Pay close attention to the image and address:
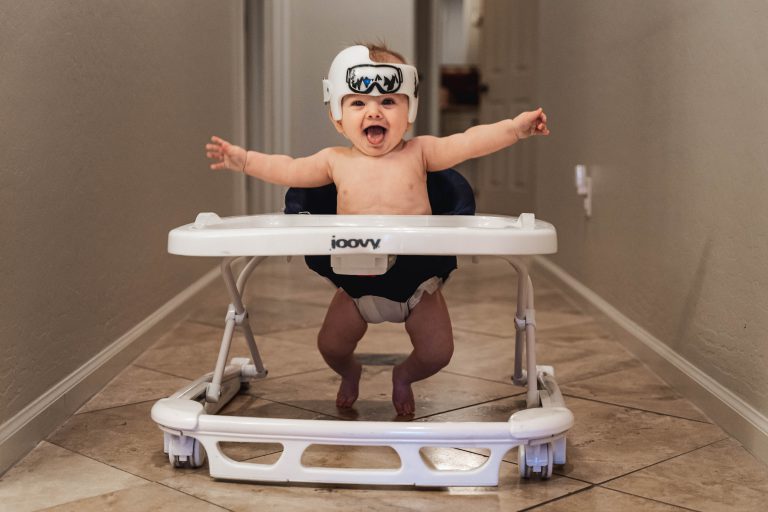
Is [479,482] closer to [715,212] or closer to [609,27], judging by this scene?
[715,212]

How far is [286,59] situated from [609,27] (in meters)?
1.74

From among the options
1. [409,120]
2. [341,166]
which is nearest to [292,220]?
[341,166]

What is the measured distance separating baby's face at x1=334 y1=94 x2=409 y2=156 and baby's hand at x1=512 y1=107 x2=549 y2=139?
17 centimetres

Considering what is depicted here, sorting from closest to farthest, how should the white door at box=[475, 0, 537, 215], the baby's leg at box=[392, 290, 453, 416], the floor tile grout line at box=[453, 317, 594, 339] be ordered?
the baby's leg at box=[392, 290, 453, 416], the floor tile grout line at box=[453, 317, 594, 339], the white door at box=[475, 0, 537, 215]

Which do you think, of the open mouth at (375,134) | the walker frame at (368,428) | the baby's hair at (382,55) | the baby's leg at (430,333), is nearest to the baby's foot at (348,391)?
the baby's leg at (430,333)

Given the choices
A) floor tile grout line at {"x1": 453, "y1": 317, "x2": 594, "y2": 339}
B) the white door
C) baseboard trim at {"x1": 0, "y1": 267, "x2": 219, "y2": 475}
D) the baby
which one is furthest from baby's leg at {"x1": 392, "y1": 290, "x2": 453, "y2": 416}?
the white door

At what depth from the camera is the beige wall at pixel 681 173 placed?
1254 millimetres

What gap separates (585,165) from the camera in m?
2.43

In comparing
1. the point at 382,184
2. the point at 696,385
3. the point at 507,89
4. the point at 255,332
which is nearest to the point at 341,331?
the point at 382,184

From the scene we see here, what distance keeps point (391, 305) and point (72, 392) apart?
53 cm

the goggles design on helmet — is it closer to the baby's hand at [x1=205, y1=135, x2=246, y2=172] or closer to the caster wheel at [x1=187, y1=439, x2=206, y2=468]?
the baby's hand at [x1=205, y1=135, x2=246, y2=172]

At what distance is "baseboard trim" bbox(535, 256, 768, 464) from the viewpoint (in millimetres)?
1203

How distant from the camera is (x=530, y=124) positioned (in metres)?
1.18

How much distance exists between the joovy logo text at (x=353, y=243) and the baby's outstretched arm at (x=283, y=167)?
330 mm
